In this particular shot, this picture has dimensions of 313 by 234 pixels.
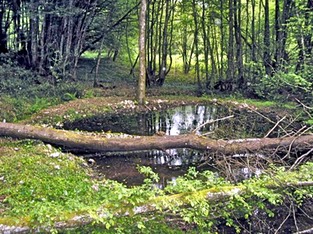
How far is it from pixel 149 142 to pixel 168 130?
4.24 metres

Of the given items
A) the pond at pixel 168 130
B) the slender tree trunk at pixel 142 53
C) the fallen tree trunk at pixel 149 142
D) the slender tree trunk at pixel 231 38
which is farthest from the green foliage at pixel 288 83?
the slender tree trunk at pixel 231 38

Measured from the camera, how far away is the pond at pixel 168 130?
7.13m

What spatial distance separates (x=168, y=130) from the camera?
35.5ft

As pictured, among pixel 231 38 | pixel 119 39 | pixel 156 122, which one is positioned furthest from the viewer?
pixel 119 39

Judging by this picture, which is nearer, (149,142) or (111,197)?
(111,197)

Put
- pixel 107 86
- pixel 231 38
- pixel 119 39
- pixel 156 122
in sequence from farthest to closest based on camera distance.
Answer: pixel 119 39 < pixel 231 38 < pixel 107 86 < pixel 156 122

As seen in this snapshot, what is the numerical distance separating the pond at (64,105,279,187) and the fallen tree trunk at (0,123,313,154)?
0.33 metres

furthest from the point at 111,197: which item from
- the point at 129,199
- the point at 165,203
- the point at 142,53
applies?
the point at 142,53

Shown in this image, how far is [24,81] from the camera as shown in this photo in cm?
1241

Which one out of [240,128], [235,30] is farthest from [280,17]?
[240,128]

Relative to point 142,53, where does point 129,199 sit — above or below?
below

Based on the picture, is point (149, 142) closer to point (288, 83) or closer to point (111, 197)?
point (111, 197)

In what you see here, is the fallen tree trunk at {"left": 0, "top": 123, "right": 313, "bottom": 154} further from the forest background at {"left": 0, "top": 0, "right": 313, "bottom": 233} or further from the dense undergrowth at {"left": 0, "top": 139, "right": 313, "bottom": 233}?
the dense undergrowth at {"left": 0, "top": 139, "right": 313, "bottom": 233}

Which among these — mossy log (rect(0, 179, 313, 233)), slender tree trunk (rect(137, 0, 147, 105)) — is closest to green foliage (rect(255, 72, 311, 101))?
mossy log (rect(0, 179, 313, 233))
